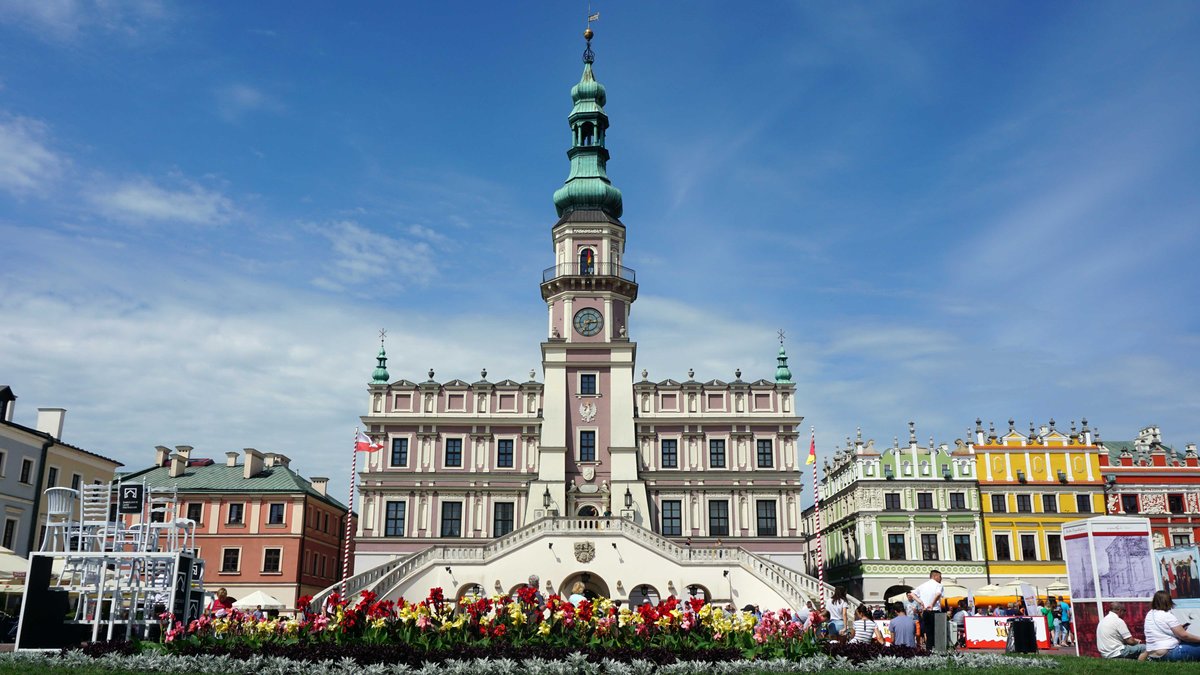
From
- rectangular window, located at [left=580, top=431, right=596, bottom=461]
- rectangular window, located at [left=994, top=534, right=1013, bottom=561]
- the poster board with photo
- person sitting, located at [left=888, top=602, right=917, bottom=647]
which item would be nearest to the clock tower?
rectangular window, located at [left=580, top=431, right=596, bottom=461]

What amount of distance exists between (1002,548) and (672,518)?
22048mm

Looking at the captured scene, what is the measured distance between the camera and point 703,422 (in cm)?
5241

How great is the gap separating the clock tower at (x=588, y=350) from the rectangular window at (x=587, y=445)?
6cm

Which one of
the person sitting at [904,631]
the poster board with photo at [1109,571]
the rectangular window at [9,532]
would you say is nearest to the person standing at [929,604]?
the person sitting at [904,631]

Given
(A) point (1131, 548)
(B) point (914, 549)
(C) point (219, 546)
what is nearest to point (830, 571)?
(B) point (914, 549)

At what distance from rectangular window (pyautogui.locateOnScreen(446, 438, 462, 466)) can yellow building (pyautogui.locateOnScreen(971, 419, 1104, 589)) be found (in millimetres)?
32763

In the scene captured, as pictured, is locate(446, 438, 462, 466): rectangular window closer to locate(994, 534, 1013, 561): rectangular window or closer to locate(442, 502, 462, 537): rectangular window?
locate(442, 502, 462, 537): rectangular window

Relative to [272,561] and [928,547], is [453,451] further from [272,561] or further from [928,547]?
[928,547]

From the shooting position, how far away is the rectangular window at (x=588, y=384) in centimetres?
5266

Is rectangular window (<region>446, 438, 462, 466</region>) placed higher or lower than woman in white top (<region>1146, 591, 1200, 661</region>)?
higher

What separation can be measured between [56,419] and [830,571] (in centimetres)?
5138

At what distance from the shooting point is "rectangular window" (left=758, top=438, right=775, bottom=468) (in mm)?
52062

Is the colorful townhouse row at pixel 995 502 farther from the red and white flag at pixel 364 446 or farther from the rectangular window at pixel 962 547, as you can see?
the red and white flag at pixel 364 446

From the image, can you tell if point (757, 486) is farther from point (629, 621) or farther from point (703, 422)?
point (629, 621)
